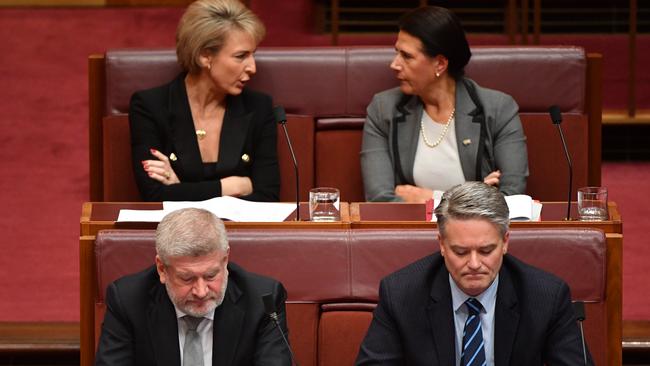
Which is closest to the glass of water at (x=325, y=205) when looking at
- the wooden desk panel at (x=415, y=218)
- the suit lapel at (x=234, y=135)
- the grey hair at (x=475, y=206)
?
the wooden desk panel at (x=415, y=218)

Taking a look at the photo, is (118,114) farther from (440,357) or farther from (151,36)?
(151,36)

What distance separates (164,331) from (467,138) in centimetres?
78

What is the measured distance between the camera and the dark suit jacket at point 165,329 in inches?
54.4

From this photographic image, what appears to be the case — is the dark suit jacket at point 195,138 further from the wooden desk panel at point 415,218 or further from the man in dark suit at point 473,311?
the man in dark suit at point 473,311

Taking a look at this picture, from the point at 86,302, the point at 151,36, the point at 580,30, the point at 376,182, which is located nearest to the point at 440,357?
the point at 86,302

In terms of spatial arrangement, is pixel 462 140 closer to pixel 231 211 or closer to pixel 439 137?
pixel 439 137

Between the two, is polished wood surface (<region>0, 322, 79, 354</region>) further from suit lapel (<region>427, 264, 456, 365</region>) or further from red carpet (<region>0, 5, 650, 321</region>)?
suit lapel (<region>427, 264, 456, 365</region>)

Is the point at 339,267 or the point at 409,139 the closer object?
the point at 339,267

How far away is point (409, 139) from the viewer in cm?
203

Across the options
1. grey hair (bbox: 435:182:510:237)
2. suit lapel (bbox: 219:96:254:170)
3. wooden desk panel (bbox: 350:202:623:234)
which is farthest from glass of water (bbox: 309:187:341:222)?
suit lapel (bbox: 219:96:254:170)

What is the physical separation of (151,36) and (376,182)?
4.51 ft

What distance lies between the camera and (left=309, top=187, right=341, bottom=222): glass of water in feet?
5.38

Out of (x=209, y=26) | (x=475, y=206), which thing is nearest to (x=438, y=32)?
(x=209, y=26)

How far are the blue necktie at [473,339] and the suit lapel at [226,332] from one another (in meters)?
0.25
